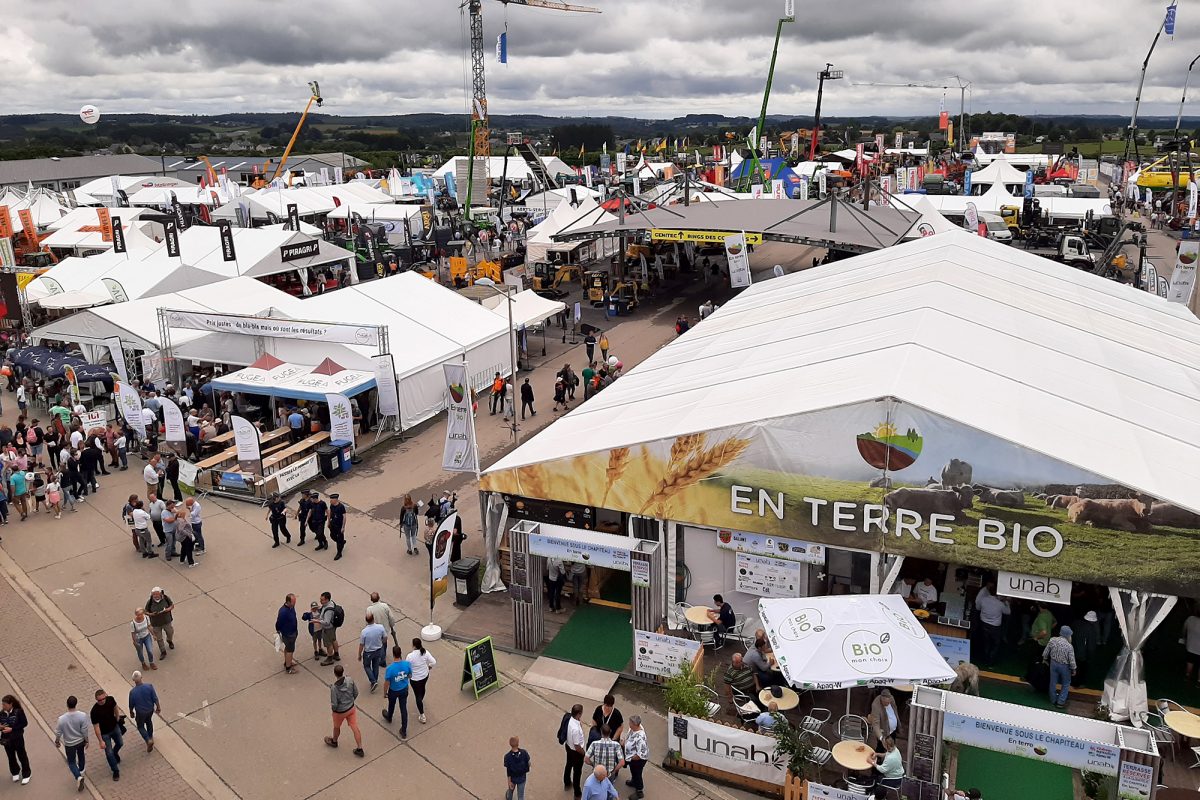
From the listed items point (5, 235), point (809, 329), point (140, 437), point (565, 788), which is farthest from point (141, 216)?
point (565, 788)

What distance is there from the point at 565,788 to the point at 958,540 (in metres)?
5.19

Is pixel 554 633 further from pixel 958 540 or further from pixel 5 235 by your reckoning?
pixel 5 235

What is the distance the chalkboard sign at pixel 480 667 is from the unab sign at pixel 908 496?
259 centimetres

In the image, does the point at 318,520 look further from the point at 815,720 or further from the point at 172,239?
the point at 172,239

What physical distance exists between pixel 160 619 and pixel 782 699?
8178 mm

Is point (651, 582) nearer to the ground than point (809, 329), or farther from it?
nearer to the ground

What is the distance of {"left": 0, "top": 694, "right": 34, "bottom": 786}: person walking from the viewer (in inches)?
350

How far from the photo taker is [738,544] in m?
10.9

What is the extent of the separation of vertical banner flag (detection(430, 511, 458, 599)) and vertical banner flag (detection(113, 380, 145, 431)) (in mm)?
10503

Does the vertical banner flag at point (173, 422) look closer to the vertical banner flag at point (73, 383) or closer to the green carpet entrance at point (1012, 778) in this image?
the vertical banner flag at point (73, 383)

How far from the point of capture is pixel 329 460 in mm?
17969

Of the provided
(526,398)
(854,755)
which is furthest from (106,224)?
(854,755)

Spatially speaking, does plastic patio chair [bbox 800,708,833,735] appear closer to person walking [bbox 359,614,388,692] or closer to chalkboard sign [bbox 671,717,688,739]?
chalkboard sign [bbox 671,717,688,739]

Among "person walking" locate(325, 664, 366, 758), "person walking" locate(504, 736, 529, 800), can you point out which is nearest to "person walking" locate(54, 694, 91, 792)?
"person walking" locate(325, 664, 366, 758)
